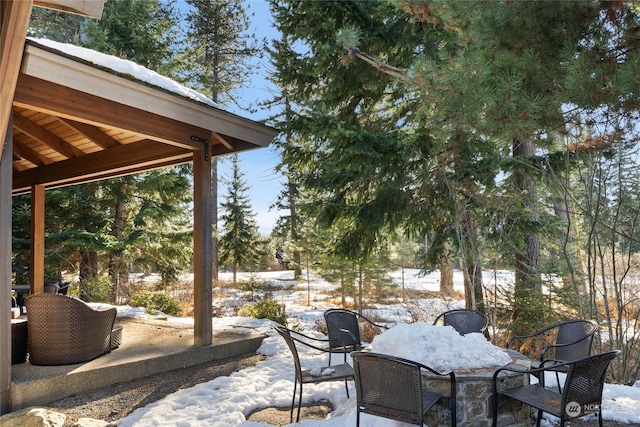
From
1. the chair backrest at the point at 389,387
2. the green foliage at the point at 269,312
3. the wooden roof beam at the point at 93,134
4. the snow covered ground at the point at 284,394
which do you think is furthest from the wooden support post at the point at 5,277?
the green foliage at the point at 269,312

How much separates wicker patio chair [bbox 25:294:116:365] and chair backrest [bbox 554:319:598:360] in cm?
421

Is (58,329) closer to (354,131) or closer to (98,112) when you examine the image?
(98,112)

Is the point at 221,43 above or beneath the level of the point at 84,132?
above

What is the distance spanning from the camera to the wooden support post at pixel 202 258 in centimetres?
500

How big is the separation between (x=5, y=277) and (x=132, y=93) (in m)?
1.90

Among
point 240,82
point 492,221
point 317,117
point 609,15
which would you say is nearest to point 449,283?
point 492,221

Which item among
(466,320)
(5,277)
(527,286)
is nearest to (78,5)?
(5,277)

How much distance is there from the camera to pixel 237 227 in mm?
18547

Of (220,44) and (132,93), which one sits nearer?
(132,93)

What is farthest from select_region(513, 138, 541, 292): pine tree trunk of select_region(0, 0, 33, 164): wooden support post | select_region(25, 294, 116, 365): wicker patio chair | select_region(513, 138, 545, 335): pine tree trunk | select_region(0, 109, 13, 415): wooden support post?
select_region(0, 109, 13, 415): wooden support post

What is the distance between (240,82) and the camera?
53.9 feet

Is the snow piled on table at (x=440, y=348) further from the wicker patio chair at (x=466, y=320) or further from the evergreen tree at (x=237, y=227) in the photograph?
the evergreen tree at (x=237, y=227)

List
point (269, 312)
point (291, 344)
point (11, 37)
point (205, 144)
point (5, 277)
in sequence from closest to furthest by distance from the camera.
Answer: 1. point (11, 37)
2. point (291, 344)
3. point (5, 277)
4. point (205, 144)
5. point (269, 312)

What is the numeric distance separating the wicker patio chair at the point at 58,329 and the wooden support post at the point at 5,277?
51cm
